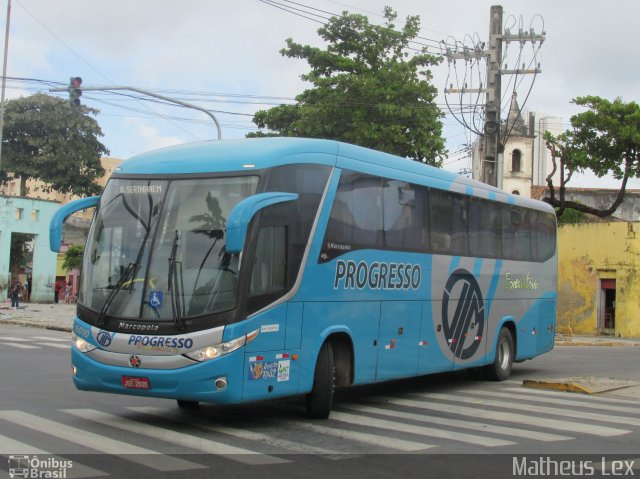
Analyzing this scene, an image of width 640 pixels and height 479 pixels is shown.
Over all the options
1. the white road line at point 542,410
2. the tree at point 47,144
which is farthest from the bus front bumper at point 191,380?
the tree at point 47,144

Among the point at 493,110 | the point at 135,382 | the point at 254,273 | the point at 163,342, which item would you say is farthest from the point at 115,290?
the point at 493,110

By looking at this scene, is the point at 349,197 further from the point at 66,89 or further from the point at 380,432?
the point at 66,89

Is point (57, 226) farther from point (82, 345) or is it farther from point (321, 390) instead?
point (321, 390)

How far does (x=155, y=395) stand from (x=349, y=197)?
12.2 ft

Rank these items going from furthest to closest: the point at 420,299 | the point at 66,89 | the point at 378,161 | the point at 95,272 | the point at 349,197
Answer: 1. the point at 66,89
2. the point at 420,299
3. the point at 378,161
4. the point at 349,197
5. the point at 95,272

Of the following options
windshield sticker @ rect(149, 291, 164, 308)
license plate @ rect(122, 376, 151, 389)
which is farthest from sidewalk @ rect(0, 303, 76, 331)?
windshield sticker @ rect(149, 291, 164, 308)

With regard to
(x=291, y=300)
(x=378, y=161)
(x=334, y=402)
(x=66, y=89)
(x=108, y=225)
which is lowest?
(x=334, y=402)

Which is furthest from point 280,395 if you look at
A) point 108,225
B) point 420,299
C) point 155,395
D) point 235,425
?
point 420,299

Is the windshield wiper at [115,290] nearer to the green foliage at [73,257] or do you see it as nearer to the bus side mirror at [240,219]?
the bus side mirror at [240,219]

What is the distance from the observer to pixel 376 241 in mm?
11430

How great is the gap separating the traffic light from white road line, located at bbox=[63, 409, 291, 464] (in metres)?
14.8

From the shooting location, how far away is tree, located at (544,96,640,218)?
33.2 m

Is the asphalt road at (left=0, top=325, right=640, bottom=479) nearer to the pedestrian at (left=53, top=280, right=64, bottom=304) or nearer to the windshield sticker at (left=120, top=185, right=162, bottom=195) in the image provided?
the windshield sticker at (left=120, top=185, right=162, bottom=195)

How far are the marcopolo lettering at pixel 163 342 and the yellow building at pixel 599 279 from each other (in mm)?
28578
